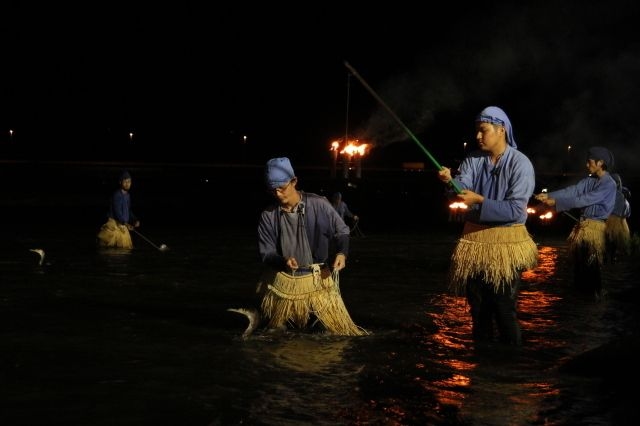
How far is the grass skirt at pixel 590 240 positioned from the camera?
12.1 meters

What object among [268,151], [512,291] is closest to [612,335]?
[512,291]

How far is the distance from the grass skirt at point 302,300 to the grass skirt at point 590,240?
4.43 metres

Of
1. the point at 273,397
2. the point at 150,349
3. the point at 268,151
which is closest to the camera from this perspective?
the point at 273,397

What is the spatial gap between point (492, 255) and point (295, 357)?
1.78 meters

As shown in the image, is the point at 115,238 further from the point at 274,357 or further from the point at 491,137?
the point at 491,137

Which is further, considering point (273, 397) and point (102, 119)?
point (102, 119)

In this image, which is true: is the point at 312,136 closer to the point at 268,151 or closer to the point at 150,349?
the point at 268,151

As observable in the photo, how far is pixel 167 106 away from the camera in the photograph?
94.1 m

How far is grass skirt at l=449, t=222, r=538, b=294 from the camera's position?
7816mm

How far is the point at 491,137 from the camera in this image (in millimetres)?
7844

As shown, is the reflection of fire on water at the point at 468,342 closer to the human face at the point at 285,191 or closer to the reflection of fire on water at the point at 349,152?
Result: the human face at the point at 285,191

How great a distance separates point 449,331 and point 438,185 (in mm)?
38481

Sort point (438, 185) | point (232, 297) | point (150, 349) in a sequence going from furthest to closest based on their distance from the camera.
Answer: point (438, 185) → point (232, 297) → point (150, 349)

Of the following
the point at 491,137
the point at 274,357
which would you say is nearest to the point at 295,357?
the point at 274,357
